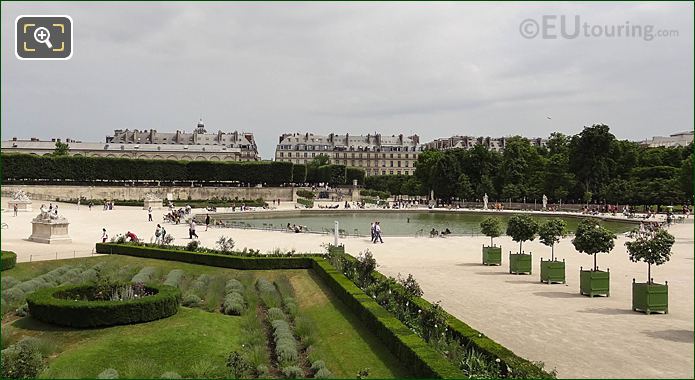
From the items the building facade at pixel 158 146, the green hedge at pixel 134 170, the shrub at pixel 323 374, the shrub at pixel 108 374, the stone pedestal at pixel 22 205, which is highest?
the building facade at pixel 158 146

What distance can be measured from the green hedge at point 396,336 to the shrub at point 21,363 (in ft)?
20.7

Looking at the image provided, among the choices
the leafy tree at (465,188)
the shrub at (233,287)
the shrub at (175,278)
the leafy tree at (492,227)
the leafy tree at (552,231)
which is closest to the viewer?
the shrub at (233,287)

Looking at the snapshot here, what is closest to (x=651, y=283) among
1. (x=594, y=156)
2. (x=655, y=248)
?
(x=655, y=248)

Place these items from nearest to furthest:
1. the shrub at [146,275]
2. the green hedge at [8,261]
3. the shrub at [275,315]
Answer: the shrub at [275,315] → the shrub at [146,275] → the green hedge at [8,261]

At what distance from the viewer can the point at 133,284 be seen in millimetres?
14672

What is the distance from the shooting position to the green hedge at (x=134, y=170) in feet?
259

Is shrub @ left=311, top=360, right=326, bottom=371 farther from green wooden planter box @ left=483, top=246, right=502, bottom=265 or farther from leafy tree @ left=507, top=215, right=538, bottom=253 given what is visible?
green wooden planter box @ left=483, top=246, right=502, bottom=265

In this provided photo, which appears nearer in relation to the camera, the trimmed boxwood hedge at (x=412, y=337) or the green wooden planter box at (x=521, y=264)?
the trimmed boxwood hedge at (x=412, y=337)

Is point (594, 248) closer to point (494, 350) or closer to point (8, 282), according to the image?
point (494, 350)

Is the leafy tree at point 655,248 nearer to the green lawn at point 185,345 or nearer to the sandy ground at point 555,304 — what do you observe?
the sandy ground at point 555,304

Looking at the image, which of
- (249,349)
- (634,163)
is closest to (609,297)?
(249,349)

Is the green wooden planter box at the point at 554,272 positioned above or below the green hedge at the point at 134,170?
below

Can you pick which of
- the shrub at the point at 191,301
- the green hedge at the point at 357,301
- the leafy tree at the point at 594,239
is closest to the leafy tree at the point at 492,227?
the leafy tree at the point at 594,239

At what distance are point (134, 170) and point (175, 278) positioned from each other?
71.3 m
